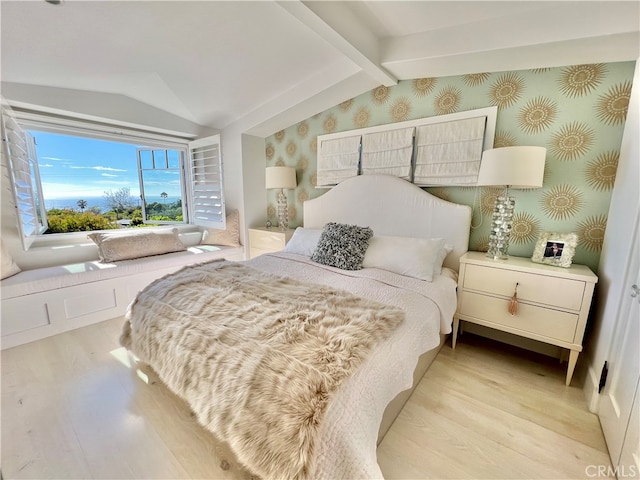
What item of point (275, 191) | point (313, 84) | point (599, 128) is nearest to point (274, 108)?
point (313, 84)

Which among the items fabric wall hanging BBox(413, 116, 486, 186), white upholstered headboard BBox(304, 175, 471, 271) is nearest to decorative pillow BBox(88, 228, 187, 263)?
white upholstered headboard BBox(304, 175, 471, 271)

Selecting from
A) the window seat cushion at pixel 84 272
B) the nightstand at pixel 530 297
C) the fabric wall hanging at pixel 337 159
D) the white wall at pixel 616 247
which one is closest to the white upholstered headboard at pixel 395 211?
the fabric wall hanging at pixel 337 159

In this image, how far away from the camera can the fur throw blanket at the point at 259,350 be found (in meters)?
0.91

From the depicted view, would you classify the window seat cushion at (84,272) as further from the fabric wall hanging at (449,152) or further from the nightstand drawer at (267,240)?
the fabric wall hanging at (449,152)

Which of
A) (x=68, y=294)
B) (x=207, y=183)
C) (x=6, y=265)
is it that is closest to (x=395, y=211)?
(x=207, y=183)

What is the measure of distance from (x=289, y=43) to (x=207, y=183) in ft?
7.59

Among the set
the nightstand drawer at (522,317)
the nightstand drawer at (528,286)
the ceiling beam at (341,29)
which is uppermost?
the ceiling beam at (341,29)

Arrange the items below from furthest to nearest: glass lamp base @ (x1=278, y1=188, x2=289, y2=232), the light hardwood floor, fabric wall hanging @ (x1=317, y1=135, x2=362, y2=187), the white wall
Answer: glass lamp base @ (x1=278, y1=188, x2=289, y2=232), fabric wall hanging @ (x1=317, y1=135, x2=362, y2=187), the white wall, the light hardwood floor

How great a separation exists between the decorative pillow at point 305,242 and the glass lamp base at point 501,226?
56.1 inches

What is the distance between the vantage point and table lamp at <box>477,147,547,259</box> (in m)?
1.75

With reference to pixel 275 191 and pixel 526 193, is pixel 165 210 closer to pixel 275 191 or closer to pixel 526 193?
pixel 275 191

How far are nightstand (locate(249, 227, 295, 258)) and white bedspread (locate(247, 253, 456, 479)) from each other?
3.52ft

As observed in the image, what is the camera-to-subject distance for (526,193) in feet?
6.77

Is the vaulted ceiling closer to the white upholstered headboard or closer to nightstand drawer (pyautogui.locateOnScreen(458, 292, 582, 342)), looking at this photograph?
the white upholstered headboard
